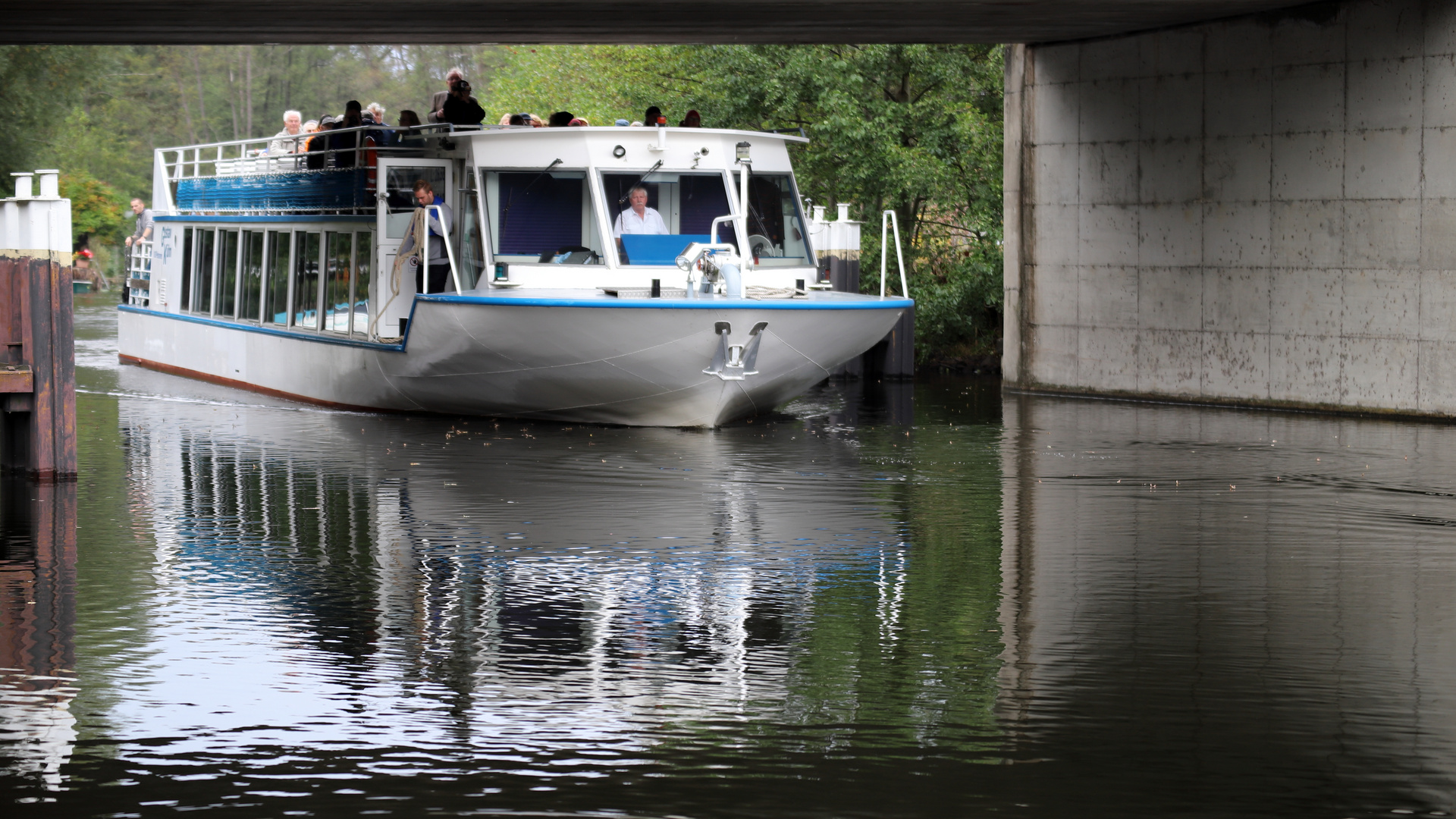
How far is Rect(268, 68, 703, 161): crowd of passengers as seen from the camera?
1892 cm

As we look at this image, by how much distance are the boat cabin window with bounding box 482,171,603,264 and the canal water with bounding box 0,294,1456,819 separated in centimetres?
313

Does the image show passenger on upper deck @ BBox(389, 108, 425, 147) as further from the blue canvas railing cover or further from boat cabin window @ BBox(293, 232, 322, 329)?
boat cabin window @ BBox(293, 232, 322, 329)

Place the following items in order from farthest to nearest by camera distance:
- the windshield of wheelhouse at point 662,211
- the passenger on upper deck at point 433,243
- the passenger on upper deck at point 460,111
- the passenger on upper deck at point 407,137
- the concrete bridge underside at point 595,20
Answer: the passenger on upper deck at point 460,111 < the passenger on upper deck at point 407,137 < the passenger on upper deck at point 433,243 < the windshield of wheelhouse at point 662,211 < the concrete bridge underside at point 595,20

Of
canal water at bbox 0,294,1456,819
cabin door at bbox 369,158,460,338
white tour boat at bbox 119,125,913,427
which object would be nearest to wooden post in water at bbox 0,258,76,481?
canal water at bbox 0,294,1456,819

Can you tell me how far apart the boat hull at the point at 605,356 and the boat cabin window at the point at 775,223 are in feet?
2.31

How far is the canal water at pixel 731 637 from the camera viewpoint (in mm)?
6023

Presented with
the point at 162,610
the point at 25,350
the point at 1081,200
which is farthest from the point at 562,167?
the point at 162,610

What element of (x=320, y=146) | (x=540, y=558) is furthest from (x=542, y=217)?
(x=540, y=558)

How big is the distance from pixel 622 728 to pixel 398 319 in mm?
13409

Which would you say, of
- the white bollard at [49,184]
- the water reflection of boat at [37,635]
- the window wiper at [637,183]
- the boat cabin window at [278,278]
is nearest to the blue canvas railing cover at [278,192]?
the boat cabin window at [278,278]

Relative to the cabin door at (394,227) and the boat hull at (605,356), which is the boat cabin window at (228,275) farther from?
the cabin door at (394,227)

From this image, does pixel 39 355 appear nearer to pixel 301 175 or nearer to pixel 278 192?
pixel 301 175

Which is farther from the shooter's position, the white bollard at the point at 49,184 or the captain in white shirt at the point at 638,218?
the captain in white shirt at the point at 638,218

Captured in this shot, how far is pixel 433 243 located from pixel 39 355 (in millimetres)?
6110
